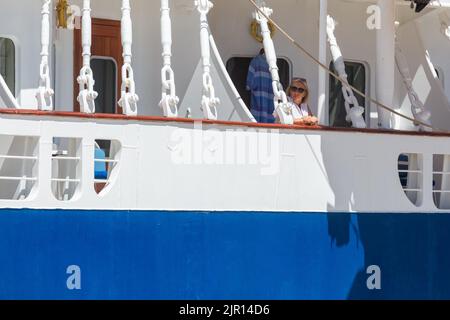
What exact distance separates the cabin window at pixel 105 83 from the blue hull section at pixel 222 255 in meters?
1.87

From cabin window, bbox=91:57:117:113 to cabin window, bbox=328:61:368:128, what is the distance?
8.31ft

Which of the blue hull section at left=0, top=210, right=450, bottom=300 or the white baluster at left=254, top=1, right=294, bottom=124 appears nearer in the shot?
the blue hull section at left=0, top=210, right=450, bottom=300

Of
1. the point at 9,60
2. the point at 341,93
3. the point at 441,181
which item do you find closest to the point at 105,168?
the point at 9,60

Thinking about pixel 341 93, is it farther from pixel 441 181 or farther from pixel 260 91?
pixel 441 181

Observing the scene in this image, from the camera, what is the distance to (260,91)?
1023 centimetres

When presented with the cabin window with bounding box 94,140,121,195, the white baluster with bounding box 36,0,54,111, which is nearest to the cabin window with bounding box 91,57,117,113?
the cabin window with bounding box 94,140,121,195

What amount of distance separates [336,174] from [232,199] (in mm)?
958

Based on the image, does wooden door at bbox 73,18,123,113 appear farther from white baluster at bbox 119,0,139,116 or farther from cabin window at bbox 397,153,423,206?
cabin window at bbox 397,153,423,206

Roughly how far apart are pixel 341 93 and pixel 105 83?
2762 mm

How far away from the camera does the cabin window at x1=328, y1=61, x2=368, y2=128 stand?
1127cm

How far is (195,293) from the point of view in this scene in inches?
332

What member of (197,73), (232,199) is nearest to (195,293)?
(232,199)

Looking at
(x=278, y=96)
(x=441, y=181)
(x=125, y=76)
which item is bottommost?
(x=441, y=181)

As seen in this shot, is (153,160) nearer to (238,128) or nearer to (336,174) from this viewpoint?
(238,128)
